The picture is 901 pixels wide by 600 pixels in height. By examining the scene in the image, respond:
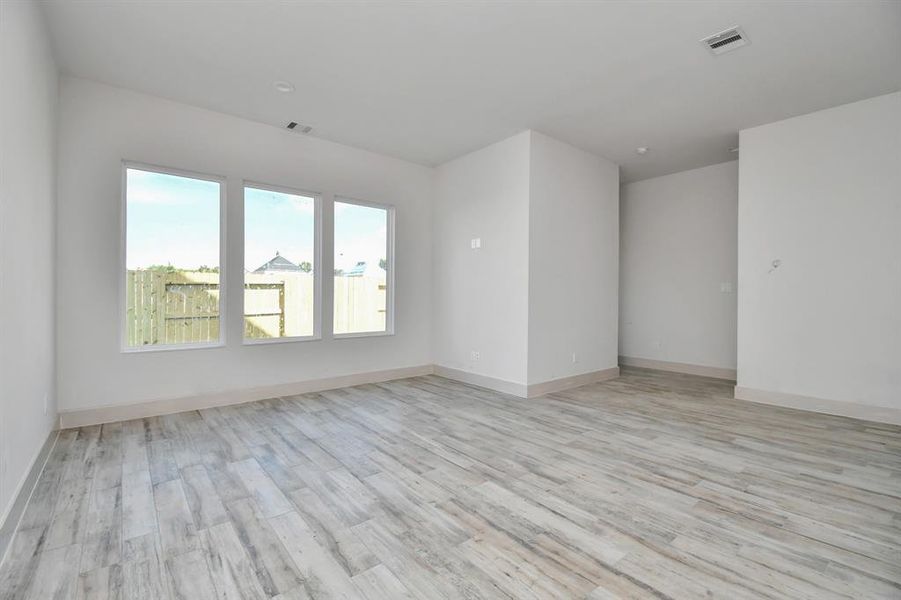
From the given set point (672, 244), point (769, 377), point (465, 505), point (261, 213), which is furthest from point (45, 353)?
point (672, 244)

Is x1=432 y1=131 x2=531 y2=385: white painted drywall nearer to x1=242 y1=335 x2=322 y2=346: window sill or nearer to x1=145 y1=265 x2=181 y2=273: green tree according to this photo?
x1=242 y1=335 x2=322 y2=346: window sill

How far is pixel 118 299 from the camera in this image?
3.77m

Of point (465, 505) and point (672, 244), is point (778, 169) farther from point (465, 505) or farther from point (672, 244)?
point (465, 505)

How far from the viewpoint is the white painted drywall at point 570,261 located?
4773mm

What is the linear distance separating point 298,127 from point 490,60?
7.87 ft

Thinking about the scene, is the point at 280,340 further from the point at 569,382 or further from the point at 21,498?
the point at 569,382

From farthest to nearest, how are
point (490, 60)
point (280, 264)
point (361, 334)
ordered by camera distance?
point (361, 334)
point (280, 264)
point (490, 60)

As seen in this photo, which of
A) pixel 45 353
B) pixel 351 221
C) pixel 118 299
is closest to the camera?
pixel 45 353

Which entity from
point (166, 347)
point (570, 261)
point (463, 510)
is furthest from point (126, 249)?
point (570, 261)

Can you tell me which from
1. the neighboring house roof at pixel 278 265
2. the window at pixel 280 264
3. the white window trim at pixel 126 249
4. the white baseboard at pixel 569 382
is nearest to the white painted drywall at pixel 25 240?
the white window trim at pixel 126 249

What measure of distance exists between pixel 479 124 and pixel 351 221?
2.03 meters

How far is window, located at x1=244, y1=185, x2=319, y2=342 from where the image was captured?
4.56m

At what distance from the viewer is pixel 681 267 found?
20.9 ft

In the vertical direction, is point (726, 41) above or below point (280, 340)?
above
